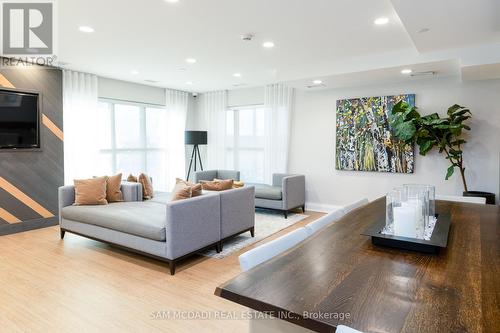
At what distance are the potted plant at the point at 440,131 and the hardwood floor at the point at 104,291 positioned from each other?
3.25 m

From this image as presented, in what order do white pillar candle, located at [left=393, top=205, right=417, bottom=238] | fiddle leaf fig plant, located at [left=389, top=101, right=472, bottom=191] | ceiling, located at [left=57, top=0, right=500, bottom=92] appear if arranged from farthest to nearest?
fiddle leaf fig plant, located at [left=389, top=101, right=472, bottom=191] < ceiling, located at [left=57, top=0, right=500, bottom=92] < white pillar candle, located at [left=393, top=205, right=417, bottom=238]

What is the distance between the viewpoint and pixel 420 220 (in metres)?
1.49

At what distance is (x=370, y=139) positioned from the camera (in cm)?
540

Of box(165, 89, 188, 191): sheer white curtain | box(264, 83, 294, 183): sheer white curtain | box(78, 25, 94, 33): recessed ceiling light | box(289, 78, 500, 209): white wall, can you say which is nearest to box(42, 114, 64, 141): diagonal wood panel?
box(78, 25, 94, 33): recessed ceiling light

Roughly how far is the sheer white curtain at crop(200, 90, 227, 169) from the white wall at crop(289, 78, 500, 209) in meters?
1.83

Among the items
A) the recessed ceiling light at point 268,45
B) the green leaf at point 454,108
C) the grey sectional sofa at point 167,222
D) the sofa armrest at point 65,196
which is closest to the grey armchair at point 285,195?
the grey sectional sofa at point 167,222

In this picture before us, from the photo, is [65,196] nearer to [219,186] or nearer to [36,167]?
[36,167]

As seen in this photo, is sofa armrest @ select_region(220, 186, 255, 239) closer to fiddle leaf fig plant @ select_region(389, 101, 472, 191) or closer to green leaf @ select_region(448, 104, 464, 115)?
fiddle leaf fig plant @ select_region(389, 101, 472, 191)

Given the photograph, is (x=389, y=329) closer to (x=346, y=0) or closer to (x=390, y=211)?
(x=390, y=211)

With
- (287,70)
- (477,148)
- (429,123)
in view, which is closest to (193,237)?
(287,70)

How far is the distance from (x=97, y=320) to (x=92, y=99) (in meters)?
4.36

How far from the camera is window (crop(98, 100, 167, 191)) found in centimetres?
604

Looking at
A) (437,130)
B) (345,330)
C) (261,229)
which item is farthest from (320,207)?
(345,330)
